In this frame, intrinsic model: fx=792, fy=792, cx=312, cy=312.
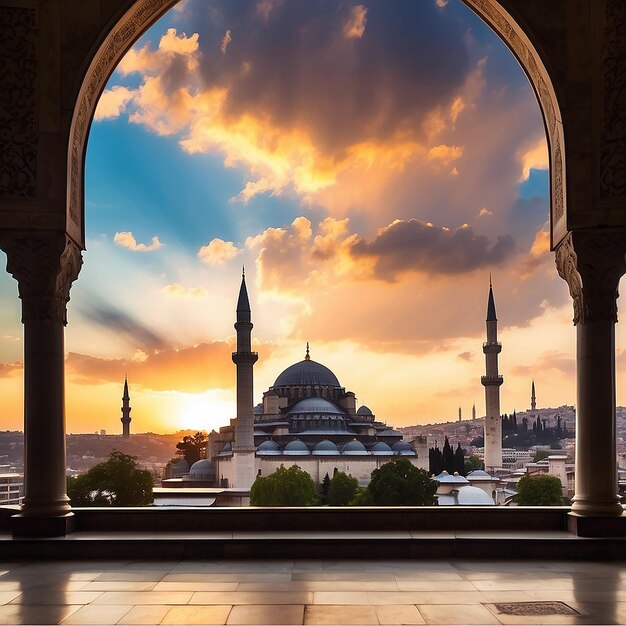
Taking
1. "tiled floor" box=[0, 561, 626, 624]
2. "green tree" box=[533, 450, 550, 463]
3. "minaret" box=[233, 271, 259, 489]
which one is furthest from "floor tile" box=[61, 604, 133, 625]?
"green tree" box=[533, 450, 550, 463]

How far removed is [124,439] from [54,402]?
6078cm

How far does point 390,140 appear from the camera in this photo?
80.1 m

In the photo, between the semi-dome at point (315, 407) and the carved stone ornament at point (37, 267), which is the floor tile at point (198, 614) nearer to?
the carved stone ornament at point (37, 267)

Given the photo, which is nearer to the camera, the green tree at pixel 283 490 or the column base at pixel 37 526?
the column base at pixel 37 526

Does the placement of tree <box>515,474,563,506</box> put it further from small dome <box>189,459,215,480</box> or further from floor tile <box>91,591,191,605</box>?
A: floor tile <box>91,591,191,605</box>

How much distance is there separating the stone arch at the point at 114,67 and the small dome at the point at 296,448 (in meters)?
48.0

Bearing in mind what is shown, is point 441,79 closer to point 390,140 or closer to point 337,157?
point 337,157

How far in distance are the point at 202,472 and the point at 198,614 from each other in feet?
180

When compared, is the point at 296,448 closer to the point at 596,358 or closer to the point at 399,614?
the point at 596,358

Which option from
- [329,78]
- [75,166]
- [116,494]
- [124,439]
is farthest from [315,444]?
[75,166]

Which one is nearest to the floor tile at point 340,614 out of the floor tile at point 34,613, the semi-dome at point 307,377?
the floor tile at point 34,613

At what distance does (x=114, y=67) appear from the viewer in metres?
6.78

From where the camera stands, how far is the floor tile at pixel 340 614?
3.82 metres

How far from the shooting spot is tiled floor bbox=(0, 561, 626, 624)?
3.90m
